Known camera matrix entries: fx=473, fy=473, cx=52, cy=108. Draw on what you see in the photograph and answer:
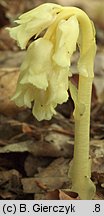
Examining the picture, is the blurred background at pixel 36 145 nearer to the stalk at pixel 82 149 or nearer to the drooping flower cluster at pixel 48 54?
the stalk at pixel 82 149

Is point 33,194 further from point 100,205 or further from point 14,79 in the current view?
point 14,79

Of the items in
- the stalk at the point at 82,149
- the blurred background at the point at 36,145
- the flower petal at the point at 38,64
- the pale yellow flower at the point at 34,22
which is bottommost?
the blurred background at the point at 36,145

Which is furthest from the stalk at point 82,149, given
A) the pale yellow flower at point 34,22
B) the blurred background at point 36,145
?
the pale yellow flower at point 34,22

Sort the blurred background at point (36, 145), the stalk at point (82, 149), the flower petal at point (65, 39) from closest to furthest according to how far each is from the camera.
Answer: the flower petal at point (65, 39)
the stalk at point (82, 149)
the blurred background at point (36, 145)

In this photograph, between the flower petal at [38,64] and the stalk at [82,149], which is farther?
the stalk at [82,149]

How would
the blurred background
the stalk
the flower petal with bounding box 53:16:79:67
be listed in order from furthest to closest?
the blurred background < the stalk < the flower petal with bounding box 53:16:79:67

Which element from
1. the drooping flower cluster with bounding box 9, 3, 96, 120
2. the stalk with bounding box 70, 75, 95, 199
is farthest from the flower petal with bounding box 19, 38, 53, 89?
the stalk with bounding box 70, 75, 95, 199

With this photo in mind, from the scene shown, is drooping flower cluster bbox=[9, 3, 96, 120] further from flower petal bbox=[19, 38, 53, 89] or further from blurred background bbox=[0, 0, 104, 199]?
blurred background bbox=[0, 0, 104, 199]
